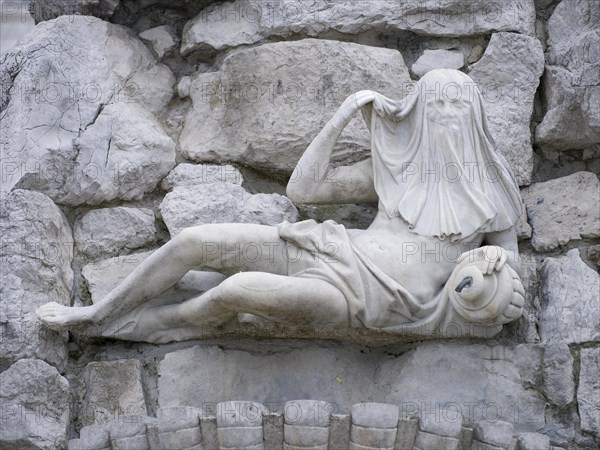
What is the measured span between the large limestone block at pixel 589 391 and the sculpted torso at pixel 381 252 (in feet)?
1.06

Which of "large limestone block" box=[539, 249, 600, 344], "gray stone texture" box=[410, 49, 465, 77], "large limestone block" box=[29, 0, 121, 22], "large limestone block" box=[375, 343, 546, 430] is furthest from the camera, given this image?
"large limestone block" box=[29, 0, 121, 22]

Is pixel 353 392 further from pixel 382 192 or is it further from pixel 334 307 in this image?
pixel 382 192

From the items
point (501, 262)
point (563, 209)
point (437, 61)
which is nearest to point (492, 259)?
point (501, 262)

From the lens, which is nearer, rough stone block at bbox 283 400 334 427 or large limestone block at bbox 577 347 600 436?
rough stone block at bbox 283 400 334 427

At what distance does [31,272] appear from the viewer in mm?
4957

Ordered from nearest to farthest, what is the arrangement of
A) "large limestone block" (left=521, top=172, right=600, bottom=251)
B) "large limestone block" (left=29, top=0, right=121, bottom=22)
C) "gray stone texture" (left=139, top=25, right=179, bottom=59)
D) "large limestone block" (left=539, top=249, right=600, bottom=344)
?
"large limestone block" (left=539, top=249, right=600, bottom=344) → "large limestone block" (left=521, top=172, right=600, bottom=251) → "large limestone block" (left=29, top=0, right=121, bottom=22) → "gray stone texture" (left=139, top=25, right=179, bottom=59)

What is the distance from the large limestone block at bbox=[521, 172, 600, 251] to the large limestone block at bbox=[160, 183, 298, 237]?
3.23 feet

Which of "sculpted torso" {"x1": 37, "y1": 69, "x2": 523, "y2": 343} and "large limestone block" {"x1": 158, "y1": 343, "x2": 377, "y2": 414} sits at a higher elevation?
"sculpted torso" {"x1": 37, "y1": 69, "x2": 523, "y2": 343}

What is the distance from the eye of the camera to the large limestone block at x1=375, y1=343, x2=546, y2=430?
4.70 metres

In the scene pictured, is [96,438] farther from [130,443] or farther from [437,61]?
[437,61]

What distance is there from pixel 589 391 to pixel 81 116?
2.36 m

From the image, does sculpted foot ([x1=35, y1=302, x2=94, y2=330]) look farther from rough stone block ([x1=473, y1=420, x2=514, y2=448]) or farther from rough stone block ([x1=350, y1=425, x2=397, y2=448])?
rough stone block ([x1=473, y1=420, x2=514, y2=448])

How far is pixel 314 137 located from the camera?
5316mm

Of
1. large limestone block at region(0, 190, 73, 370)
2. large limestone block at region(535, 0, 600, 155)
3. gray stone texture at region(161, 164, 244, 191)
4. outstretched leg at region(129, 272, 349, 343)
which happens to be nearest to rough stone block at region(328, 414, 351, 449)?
outstretched leg at region(129, 272, 349, 343)
